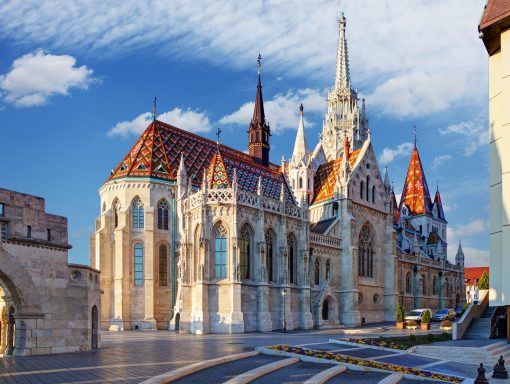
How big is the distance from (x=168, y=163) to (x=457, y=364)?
103 feet

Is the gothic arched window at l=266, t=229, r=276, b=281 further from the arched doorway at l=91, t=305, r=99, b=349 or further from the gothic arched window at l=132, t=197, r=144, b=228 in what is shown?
the arched doorway at l=91, t=305, r=99, b=349

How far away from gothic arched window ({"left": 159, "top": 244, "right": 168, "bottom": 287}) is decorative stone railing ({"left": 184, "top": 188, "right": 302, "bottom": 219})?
7.13 meters

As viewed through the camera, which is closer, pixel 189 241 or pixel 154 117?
pixel 189 241

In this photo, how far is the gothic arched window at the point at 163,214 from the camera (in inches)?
1793

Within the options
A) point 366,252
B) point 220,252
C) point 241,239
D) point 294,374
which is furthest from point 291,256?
point 294,374

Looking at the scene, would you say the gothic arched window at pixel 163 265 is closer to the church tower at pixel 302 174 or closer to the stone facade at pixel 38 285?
the church tower at pixel 302 174

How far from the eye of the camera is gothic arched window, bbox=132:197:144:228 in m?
44.9

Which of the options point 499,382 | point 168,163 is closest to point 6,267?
point 499,382

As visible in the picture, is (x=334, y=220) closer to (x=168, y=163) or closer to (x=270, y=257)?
(x=270, y=257)

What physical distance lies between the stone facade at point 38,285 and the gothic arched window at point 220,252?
51.9 feet

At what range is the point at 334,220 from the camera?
48344 mm

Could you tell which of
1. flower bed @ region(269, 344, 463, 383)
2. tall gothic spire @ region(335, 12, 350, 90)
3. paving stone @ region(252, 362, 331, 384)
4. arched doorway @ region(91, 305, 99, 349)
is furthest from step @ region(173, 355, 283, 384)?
tall gothic spire @ region(335, 12, 350, 90)

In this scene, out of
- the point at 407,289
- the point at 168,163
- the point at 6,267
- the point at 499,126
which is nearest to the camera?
the point at 6,267

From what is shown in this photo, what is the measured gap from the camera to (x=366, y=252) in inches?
2013
